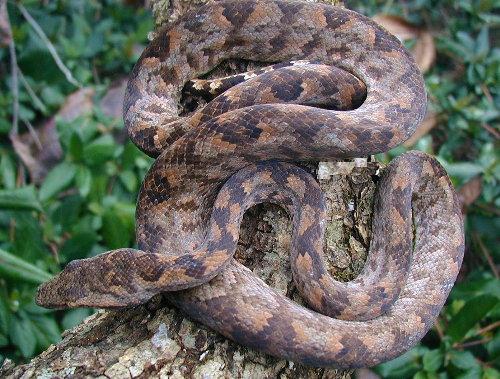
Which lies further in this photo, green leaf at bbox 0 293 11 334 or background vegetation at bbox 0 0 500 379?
background vegetation at bbox 0 0 500 379

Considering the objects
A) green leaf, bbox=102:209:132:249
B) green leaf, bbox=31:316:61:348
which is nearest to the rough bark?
green leaf, bbox=31:316:61:348

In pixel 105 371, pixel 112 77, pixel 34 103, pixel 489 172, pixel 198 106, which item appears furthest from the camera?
pixel 112 77

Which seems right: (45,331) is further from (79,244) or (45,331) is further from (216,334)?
(216,334)

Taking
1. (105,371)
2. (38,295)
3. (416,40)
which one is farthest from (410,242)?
(416,40)

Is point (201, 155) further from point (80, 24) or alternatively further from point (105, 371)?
point (80, 24)

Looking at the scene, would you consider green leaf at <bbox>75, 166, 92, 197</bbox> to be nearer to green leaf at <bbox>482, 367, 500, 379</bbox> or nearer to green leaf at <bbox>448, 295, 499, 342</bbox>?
green leaf at <bbox>448, 295, 499, 342</bbox>

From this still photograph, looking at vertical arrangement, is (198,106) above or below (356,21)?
below

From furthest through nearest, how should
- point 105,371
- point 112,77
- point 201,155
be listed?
point 112,77
point 201,155
point 105,371
